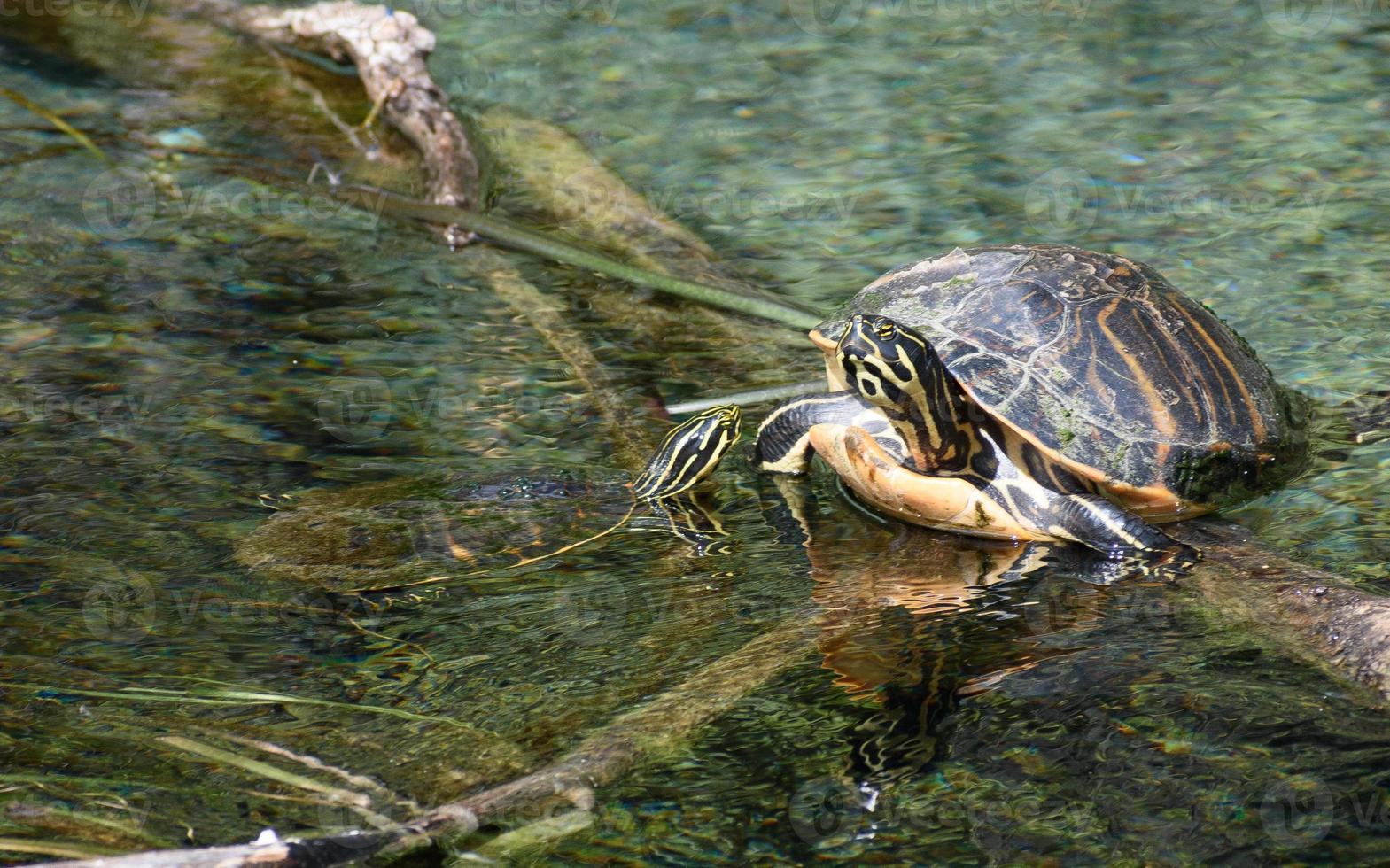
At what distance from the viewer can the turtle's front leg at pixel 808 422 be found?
17.0 feet

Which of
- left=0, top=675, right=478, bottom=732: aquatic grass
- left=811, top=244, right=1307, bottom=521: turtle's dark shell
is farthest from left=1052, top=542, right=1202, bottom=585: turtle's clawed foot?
left=0, top=675, right=478, bottom=732: aquatic grass

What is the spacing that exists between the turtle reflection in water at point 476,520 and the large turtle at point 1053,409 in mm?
565

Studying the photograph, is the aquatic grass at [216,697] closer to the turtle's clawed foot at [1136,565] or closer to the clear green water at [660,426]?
the clear green water at [660,426]

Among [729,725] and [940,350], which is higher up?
[940,350]

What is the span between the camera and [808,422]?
5219 mm

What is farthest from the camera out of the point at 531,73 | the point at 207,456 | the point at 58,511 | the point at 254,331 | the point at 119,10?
the point at 119,10

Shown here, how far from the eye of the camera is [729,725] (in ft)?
12.1

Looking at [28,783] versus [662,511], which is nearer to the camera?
[28,783]

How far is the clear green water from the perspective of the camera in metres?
3.36

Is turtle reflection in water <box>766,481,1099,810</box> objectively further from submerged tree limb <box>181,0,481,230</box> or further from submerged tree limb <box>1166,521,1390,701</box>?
submerged tree limb <box>181,0,481,230</box>

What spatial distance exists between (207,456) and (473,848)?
2768 mm

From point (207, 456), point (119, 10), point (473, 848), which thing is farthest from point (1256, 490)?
point (119, 10)

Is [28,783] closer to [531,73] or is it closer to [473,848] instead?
[473,848]

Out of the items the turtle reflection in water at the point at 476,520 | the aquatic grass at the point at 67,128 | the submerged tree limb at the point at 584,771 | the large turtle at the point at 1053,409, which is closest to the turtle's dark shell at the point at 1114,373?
the large turtle at the point at 1053,409
